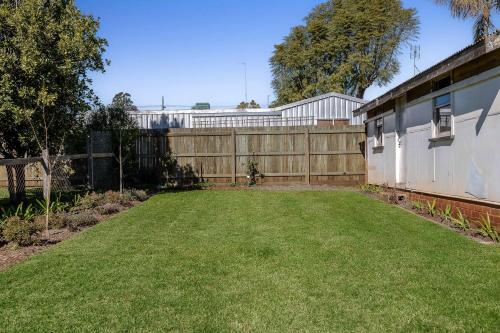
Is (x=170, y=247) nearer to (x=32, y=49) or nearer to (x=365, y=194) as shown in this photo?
(x=32, y=49)

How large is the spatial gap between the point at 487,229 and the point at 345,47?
34.5m

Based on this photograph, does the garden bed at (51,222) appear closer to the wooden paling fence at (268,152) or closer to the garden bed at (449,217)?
the wooden paling fence at (268,152)

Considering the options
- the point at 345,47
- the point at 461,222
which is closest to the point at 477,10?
the point at 461,222

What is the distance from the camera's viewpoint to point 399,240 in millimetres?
6824

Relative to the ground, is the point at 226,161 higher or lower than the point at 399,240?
higher

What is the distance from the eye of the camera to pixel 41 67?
9703 millimetres

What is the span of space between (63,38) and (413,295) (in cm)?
920

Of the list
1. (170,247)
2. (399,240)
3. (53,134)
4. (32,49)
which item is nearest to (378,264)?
(399,240)

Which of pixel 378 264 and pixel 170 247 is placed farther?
pixel 170 247

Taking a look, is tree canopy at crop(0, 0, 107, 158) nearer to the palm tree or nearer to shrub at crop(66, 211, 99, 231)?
shrub at crop(66, 211, 99, 231)

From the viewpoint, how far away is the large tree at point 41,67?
31.0ft

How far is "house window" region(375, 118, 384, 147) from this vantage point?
44.1 feet

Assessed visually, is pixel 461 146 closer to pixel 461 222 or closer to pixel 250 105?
pixel 461 222

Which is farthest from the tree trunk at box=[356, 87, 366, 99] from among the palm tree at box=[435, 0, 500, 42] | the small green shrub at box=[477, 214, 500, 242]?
the small green shrub at box=[477, 214, 500, 242]
